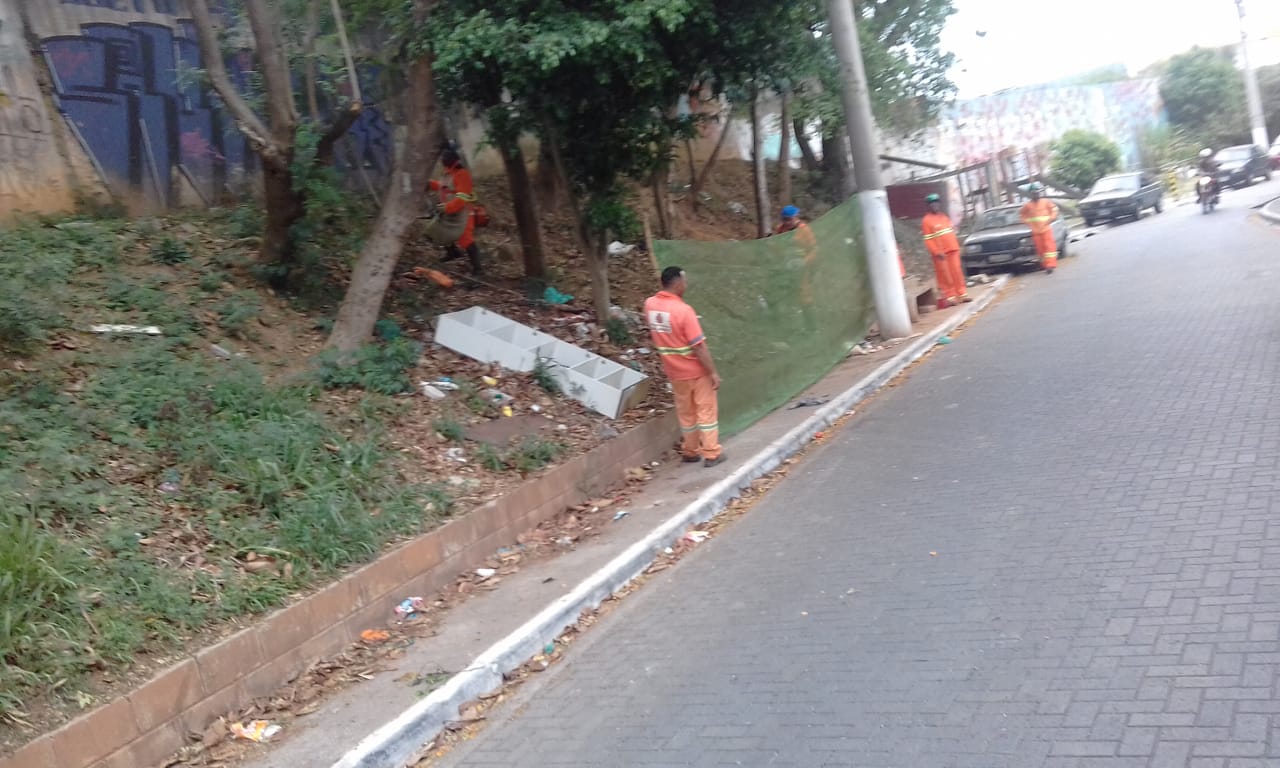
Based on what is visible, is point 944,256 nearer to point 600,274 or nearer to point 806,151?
point 806,151

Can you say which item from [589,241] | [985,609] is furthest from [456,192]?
[985,609]

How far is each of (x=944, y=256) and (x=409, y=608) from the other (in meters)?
12.5

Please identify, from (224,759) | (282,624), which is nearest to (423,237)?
(282,624)

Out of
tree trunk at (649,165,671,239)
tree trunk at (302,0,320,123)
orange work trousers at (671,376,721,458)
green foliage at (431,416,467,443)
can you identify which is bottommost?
orange work trousers at (671,376,721,458)

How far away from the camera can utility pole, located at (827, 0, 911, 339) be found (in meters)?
13.4

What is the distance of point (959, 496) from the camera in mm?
7039

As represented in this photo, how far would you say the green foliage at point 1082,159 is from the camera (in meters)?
40.4

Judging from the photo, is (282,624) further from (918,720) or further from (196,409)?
(918,720)

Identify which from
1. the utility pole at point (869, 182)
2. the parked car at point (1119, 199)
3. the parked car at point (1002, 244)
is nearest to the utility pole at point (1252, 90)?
the parked car at point (1119, 199)

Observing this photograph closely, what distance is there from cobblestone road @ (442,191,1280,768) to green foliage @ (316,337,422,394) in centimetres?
320

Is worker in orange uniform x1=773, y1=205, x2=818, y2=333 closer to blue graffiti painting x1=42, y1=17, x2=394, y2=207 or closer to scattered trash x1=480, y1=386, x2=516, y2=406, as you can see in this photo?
scattered trash x1=480, y1=386, x2=516, y2=406

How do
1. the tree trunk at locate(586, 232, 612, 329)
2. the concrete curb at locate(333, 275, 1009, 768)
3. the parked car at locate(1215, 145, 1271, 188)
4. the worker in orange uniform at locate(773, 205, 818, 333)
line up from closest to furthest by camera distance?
the concrete curb at locate(333, 275, 1009, 768)
the tree trunk at locate(586, 232, 612, 329)
the worker in orange uniform at locate(773, 205, 818, 333)
the parked car at locate(1215, 145, 1271, 188)

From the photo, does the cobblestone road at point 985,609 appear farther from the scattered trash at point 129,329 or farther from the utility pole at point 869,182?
the scattered trash at point 129,329

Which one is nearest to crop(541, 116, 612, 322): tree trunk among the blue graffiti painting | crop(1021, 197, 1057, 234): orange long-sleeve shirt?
the blue graffiti painting
